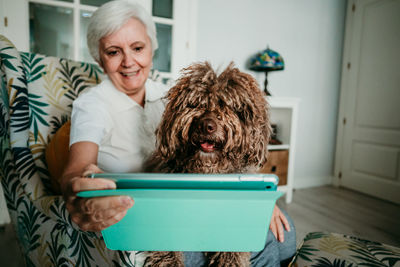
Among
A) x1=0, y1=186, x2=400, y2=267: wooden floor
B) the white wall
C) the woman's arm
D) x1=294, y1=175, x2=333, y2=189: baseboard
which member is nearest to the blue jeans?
the woman's arm

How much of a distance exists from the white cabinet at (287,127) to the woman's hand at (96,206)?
261 cm

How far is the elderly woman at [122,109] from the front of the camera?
971 millimetres

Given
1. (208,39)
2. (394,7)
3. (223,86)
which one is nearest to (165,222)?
(223,86)

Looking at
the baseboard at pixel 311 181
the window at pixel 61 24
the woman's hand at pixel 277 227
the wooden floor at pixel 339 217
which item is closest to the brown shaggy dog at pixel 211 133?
the woman's hand at pixel 277 227

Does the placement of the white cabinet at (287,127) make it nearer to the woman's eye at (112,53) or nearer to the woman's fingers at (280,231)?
the woman's fingers at (280,231)

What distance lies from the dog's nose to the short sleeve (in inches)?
17.3

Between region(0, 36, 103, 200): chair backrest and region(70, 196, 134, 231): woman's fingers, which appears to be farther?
region(0, 36, 103, 200): chair backrest

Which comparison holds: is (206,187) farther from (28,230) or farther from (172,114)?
(28,230)

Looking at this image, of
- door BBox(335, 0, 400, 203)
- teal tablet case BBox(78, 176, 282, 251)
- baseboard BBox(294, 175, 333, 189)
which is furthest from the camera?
baseboard BBox(294, 175, 333, 189)

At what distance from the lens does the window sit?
2.28 m

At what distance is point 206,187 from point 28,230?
977mm

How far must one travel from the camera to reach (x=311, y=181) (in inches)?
161

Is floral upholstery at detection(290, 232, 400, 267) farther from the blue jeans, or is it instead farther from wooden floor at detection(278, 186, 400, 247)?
Answer: wooden floor at detection(278, 186, 400, 247)

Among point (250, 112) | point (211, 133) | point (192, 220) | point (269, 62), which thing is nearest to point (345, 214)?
point (269, 62)
